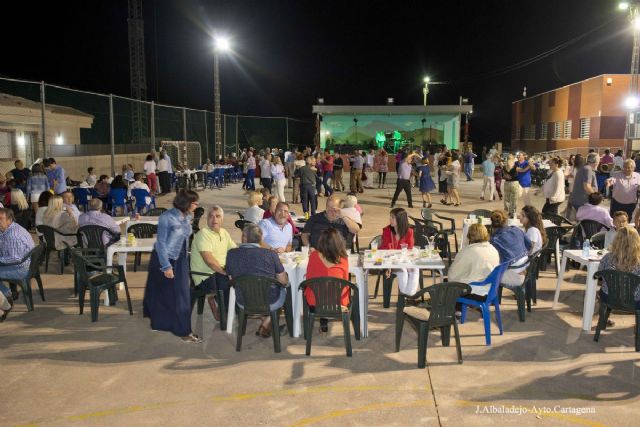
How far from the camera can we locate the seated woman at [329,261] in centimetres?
534

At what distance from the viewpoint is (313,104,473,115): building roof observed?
3203 cm

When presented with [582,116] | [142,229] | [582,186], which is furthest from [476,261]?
[582,116]

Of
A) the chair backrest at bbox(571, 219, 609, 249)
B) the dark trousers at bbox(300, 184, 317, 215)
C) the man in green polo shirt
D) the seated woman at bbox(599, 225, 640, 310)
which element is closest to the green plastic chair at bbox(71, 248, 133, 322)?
the man in green polo shirt

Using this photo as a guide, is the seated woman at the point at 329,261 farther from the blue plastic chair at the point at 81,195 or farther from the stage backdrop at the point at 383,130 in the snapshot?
the stage backdrop at the point at 383,130

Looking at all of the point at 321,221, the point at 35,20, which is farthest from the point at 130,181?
the point at 35,20

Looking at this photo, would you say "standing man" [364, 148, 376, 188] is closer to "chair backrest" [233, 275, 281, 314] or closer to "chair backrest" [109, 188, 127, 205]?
"chair backrest" [109, 188, 127, 205]

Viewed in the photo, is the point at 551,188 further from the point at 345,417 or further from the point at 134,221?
the point at 345,417

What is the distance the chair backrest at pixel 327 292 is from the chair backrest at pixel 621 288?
237 cm

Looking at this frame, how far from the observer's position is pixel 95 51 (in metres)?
53.2

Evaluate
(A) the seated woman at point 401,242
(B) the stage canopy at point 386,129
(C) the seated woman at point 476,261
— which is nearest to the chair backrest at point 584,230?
(A) the seated woman at point 401,242

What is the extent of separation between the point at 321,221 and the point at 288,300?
6.11ft

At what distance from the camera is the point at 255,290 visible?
5.38 m

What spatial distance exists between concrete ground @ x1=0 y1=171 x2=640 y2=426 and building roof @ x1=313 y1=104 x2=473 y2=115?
26490 millimetres

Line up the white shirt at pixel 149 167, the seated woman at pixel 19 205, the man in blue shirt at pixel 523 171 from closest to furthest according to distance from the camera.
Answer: the seated woman at pixel 19 205, the man in blue shirt at pixel 523 171, the white shirt at pixel 149 167
